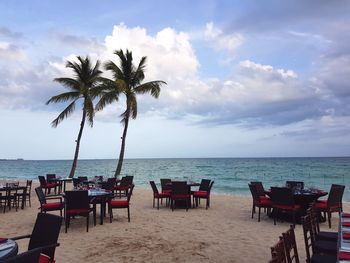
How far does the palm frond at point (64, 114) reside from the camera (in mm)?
18031

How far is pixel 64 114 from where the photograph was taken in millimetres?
18141

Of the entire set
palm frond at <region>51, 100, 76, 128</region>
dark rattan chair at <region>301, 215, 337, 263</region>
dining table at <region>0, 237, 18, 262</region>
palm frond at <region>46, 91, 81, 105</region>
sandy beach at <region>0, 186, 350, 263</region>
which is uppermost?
palm frond at <region>46, 91, 81, 105</region>

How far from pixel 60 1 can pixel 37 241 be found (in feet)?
28.2

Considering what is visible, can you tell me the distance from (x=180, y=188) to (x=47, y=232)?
6399 mm

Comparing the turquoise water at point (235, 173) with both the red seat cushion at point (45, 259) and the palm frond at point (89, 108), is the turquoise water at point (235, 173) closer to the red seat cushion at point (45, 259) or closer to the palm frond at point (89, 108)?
the palm frond at point (89, 108)

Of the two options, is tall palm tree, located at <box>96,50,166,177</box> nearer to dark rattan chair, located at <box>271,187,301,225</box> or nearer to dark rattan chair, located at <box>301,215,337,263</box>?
dark rattan chair, located at <box>271,187,301,225</box>

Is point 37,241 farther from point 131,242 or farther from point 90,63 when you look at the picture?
point 90,63

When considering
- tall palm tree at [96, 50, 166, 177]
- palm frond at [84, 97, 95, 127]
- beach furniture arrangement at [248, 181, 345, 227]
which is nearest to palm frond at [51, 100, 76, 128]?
palm frond at [84, 97, 95, 127]

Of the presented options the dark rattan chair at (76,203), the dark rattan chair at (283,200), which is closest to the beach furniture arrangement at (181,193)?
the dark rattan chair at (283,200)

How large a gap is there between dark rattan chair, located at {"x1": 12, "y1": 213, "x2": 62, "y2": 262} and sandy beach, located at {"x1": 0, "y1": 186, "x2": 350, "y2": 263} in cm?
155

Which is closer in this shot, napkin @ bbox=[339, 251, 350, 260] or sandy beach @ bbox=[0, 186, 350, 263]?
napkin @ bbox=[339, 251, 350, 260]

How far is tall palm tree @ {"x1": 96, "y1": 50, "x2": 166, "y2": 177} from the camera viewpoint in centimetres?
1634

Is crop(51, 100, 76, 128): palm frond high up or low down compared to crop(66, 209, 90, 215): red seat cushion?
up

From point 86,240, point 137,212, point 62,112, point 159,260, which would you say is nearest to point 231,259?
point 159,260
